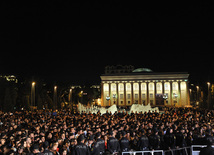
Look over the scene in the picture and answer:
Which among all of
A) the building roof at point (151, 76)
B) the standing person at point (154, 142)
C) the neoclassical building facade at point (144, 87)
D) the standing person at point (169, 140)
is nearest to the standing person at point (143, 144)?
the standing person at point (154, 142)

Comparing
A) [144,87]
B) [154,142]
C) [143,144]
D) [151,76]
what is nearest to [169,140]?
[154,142]

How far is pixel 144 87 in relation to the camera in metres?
107

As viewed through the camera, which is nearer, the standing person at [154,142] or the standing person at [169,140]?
the standing person at [154,142]

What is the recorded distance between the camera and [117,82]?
10481 cm

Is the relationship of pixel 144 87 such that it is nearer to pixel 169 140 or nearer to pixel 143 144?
pixel 169 140

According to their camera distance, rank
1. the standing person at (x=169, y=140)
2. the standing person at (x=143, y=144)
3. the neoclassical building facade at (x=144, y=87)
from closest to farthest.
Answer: the standing person at (x=143, y=144) → the standing person at (x=169, y=140) → the neoclassical building facade at (x=144, y=87)

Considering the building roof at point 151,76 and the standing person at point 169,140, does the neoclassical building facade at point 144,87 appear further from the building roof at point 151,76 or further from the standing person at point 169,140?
the standing person at point 169,140

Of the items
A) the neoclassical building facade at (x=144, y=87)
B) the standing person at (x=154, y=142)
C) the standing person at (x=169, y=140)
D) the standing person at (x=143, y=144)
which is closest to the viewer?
the standing person at (x=143, y=144)

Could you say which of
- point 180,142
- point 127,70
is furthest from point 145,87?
point 180,142

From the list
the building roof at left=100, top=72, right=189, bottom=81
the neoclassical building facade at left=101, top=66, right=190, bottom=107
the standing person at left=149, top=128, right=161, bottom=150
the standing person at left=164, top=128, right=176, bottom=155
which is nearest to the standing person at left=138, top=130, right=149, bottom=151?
the standing person at left=149, top=128, right=161, bottom=150

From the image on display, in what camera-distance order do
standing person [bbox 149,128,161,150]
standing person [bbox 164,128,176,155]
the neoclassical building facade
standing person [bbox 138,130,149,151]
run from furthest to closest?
the neoclassical building facade
standing person [bbox 164,128,176,155]
standing person [bbox 149,128,161,150]
standing person [bbox 138,130,149,151]

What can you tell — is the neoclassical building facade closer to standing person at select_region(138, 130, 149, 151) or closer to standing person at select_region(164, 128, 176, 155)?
standing person at select_region(164, 128, 176, 155)

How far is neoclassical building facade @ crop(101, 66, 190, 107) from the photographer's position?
335ft

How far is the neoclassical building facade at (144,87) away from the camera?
102 meters
